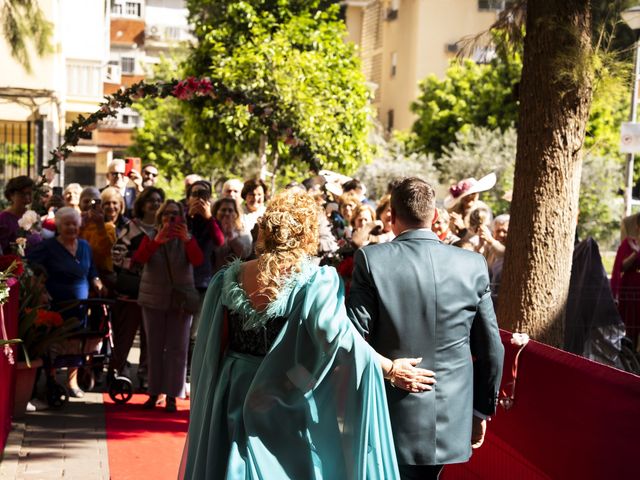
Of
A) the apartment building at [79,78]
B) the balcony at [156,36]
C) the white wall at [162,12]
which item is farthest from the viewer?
the white wall at [162,12]

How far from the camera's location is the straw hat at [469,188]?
10344 millimetres

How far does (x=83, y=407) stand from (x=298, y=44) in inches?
815

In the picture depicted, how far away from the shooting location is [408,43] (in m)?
58.2

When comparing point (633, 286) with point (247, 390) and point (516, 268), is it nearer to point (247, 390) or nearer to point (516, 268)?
point (516, 268)

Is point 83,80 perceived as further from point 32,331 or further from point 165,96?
point 32,331

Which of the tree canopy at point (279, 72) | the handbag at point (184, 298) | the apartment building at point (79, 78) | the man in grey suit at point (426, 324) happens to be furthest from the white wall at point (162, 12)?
the man in grey suit at point (426, 324)

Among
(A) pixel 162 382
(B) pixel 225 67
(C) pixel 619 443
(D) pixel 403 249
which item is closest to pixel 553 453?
(C) pixel 619 443

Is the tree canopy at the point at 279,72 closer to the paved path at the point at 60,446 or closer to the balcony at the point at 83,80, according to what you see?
the paved path at the point at 60,446

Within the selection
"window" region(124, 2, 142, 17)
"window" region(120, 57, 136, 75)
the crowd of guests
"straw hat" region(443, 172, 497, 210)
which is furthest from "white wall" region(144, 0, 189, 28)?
"straw hat" region(443, 172, 497, 210)

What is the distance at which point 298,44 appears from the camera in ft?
96.8

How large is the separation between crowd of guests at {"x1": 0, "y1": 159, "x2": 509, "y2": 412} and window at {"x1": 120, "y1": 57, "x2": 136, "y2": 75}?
71.6 m

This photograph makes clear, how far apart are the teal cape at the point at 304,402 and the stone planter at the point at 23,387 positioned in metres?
4.55

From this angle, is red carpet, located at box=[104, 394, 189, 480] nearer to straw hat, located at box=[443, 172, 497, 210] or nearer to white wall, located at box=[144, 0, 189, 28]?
straw hat, located at box=[443, 172, 497, 210]

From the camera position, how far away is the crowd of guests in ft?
32.3
